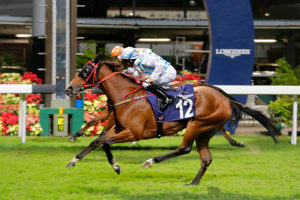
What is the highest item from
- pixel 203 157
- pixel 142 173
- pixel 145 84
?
pixel 145 84

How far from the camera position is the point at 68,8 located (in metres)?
9.02

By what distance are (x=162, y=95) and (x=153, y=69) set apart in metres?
0.32

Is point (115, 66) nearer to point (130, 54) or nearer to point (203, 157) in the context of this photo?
point (130, 54)

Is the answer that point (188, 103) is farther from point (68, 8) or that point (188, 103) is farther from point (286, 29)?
point (286, 29)

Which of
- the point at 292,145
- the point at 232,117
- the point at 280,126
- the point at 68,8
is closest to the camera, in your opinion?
the point at 232,117

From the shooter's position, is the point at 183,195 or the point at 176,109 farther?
the point at 176,109

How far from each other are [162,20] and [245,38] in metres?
4.46

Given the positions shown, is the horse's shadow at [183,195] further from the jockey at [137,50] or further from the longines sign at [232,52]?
the longines sign at [232,52]

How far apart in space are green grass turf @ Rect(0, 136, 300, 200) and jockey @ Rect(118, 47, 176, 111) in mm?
931

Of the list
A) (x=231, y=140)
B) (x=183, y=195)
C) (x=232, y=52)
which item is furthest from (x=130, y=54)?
(x=232, y=52)

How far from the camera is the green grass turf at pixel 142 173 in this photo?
16.4 ft

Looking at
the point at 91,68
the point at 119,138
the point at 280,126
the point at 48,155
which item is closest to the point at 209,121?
the point at 119,138

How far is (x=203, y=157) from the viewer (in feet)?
18.5

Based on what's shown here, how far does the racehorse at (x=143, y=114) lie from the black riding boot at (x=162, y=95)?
0.11 metres
